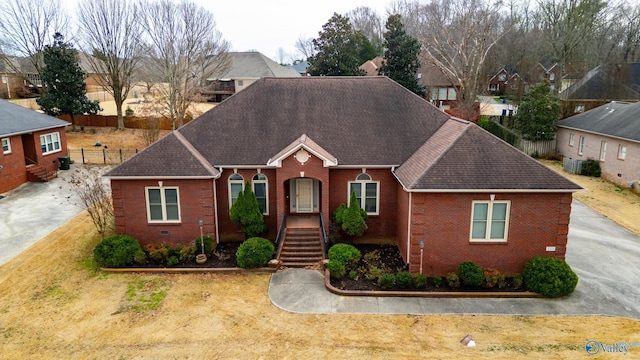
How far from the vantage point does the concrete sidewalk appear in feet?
46.0

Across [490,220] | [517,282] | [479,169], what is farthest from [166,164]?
[517,282]

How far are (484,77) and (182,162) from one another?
5503 centimetres

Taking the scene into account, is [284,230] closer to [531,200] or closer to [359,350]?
[359,350]

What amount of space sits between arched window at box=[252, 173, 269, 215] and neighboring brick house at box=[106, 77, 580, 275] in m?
0.05

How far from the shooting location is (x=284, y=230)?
18.4m

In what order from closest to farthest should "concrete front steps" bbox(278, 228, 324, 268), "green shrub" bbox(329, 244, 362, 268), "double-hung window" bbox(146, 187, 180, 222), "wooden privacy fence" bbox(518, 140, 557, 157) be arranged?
"green shrub" bbox(329, 244, 362, 268) < "concrete front steps" bbox(278, 228, 324, 268) < "double-hung window" bbox(146, 187, 180, 222) < "wooden privacy fence" bbox(518, 140, 557, 157)

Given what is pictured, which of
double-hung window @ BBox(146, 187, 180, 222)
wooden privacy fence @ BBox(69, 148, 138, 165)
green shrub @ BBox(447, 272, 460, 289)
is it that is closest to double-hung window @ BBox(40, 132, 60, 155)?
wooden privacy fence @ BBox(69, 148, 138, 165)

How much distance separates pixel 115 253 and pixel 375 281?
10.3 metres

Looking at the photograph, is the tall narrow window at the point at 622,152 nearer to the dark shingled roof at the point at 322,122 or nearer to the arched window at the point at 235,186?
the dark shingled roof at the point at 322,122

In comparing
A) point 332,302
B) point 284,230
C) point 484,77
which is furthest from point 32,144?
point 484,77

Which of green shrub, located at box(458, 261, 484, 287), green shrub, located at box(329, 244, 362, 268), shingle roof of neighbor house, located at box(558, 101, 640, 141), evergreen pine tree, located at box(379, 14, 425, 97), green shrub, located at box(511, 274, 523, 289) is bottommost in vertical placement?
green shrub, located at box(511, 274, 523, 289)

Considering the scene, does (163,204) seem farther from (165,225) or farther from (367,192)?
(367,192)

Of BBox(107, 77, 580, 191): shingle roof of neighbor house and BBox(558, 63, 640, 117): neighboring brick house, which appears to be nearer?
BBox(107, 77, 580, 191): shingle roof of neighbor house

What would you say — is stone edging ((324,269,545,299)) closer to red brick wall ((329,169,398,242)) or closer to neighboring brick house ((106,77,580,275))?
neighboring brick house ((106,77,580,275))
